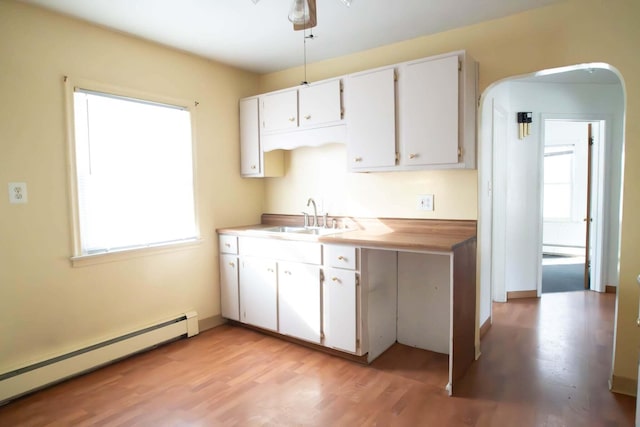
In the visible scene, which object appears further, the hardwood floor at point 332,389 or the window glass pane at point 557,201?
the window glass pane at point 557,201

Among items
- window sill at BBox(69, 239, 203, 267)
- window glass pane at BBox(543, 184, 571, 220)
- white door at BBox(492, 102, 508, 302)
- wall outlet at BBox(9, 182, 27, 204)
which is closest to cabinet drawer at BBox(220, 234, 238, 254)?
window sill at BBox(69, 239, 203, 267)

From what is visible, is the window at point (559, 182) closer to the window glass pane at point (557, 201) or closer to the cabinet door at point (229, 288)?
the window glass pane at point (557, 201)

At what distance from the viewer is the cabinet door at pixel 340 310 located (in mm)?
2723

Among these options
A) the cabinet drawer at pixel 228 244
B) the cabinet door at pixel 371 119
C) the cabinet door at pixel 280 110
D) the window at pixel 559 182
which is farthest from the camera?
the window at pixel 559 182

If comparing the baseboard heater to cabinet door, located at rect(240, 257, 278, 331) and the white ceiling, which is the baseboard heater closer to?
cabinet door, located at rect(240, 257, 278, 331)

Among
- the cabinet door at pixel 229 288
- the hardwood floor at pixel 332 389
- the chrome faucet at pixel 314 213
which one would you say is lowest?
the hardwood floor at pixel 332 389

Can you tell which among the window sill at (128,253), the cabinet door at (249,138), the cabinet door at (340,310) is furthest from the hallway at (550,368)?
the cabinet door at (249,138)

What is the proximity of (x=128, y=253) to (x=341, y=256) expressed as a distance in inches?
63.7

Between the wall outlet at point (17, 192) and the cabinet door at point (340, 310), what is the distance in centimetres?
202

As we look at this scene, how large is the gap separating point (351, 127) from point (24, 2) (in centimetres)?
223

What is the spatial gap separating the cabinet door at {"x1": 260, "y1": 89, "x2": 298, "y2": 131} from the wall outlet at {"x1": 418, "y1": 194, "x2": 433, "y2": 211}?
48.4 inches

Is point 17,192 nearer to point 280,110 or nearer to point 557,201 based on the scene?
point 280,110

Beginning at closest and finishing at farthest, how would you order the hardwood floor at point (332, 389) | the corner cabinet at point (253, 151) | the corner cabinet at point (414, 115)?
the hardwood floor at point (332, 389) < the corner cabinet at point (414, 115) < the corner cabinet at point (253, 151)

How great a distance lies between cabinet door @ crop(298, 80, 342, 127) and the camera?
3047mm
